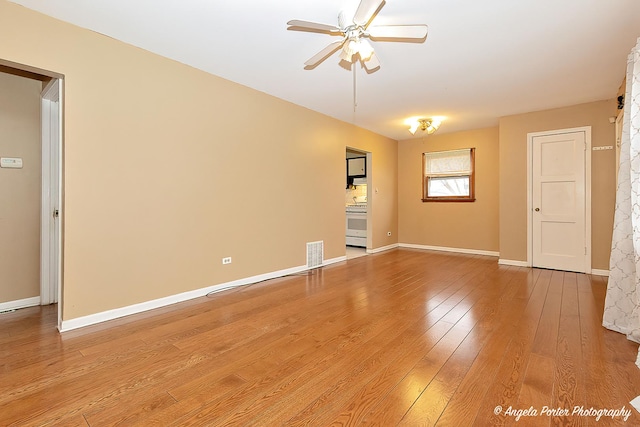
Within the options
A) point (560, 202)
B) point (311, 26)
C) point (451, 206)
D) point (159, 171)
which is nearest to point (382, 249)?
point (451, 206)

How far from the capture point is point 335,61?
3.22 metres

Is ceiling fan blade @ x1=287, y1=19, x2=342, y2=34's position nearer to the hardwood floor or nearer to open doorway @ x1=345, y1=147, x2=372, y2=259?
the hardwood floor

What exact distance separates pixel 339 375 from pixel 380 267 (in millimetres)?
3290

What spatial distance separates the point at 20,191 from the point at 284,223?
2.96 meters

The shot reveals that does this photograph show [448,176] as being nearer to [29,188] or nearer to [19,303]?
[29,188]

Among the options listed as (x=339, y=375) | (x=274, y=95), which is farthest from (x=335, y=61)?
(x=339, y=375)

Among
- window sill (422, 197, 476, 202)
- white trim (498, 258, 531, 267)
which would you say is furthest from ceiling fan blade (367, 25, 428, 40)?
window sill (422, 197, 476, 202)

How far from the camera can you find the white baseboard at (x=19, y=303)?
9.82ft

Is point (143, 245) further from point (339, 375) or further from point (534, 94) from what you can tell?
point (534, 94)

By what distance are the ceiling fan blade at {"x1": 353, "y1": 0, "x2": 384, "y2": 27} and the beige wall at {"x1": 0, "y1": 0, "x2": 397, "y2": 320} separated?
2.08 m

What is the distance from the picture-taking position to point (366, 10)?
204 centimetres

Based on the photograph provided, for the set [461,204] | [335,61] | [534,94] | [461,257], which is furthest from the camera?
[461,204]

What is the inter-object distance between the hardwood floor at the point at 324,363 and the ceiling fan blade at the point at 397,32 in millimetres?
2348

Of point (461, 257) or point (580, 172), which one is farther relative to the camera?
point (461, 257)
